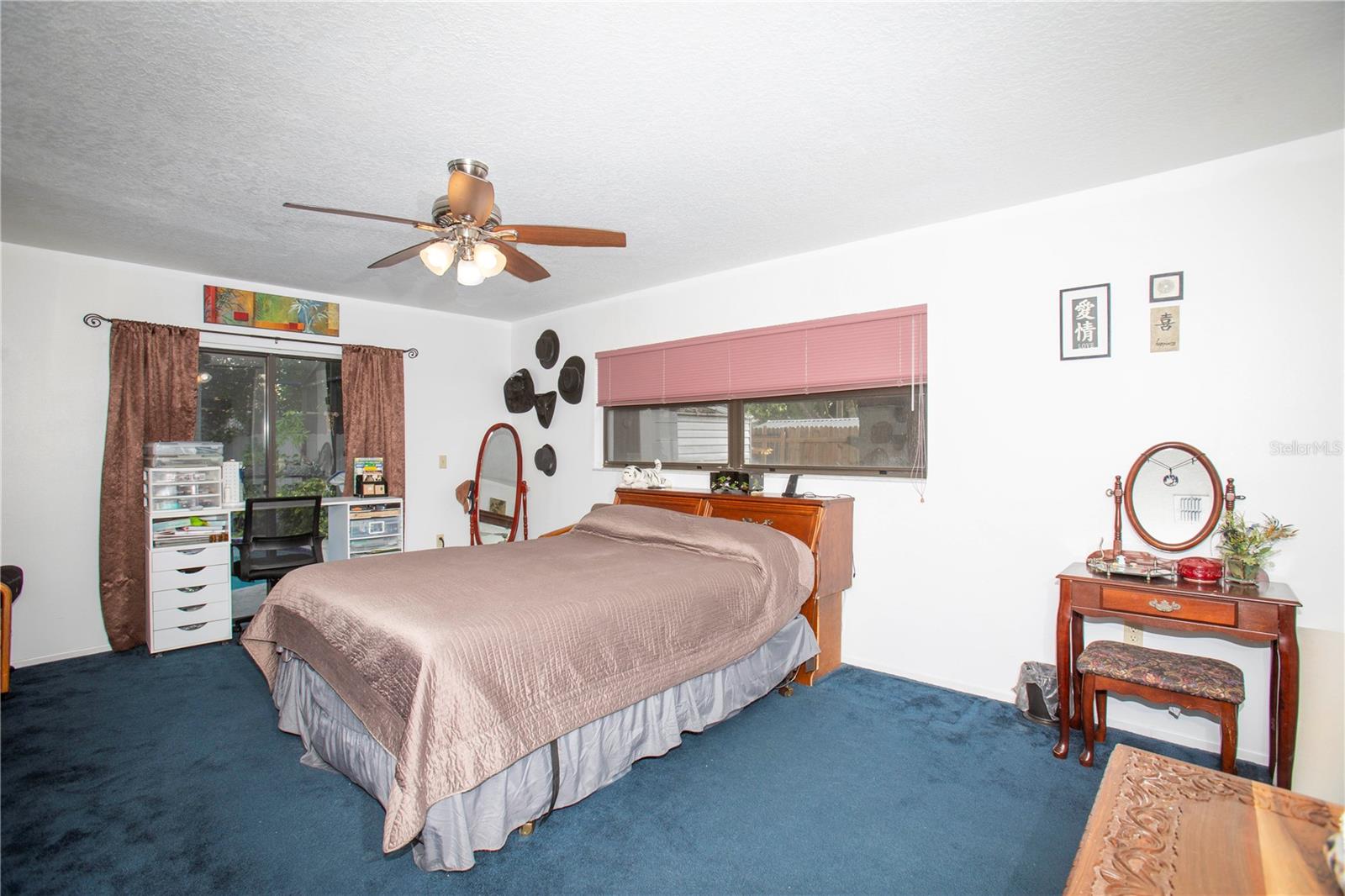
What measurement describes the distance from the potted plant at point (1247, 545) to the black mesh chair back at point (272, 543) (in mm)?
4732

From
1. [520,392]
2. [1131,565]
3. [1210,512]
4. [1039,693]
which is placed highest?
[520,392]

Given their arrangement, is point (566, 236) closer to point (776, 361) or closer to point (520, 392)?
point (776, 361)

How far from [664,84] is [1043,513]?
2573mm

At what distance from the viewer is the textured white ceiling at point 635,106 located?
5.78ft

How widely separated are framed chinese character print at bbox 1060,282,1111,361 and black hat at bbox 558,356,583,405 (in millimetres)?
3496

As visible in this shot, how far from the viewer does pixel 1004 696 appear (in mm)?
3062

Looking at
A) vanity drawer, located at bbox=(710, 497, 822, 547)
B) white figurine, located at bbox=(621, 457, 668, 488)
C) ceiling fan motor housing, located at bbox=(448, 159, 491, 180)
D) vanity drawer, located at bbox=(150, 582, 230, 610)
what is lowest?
vanity drawer, located at bbox=(150, 582, 230, 610)

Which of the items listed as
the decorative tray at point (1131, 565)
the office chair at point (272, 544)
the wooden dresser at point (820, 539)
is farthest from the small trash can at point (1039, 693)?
the office chair at point (272, 544)

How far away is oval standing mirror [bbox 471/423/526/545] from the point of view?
561 cm

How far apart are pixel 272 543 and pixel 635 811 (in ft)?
10.7

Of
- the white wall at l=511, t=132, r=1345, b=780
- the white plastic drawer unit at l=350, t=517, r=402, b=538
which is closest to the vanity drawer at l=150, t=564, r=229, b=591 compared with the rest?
the white plastic drawer unit at l=350, t=517, r=402, b=538

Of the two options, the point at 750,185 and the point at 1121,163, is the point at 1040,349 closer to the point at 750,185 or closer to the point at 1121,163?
the point at 1121,163

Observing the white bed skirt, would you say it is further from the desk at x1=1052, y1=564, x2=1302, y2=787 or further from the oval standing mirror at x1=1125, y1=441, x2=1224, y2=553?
the oval standing mirror at x1=1125, y1=441, x2=1224, y2=553

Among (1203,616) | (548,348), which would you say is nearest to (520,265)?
(548,348)
